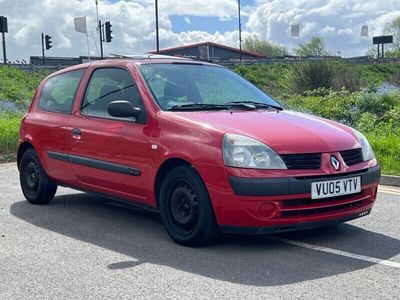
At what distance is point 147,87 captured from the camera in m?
5.69

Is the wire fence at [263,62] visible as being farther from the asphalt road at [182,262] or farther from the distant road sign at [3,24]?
the asphalt road at [182,262]

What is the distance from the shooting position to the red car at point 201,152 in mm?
4766

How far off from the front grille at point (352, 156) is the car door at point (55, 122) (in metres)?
2.92

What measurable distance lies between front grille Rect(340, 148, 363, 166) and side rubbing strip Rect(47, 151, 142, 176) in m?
1.80

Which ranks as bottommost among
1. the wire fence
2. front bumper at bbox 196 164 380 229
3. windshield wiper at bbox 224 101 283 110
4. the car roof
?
front bumper at bbox 196 164 380 229

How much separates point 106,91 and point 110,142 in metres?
0.64

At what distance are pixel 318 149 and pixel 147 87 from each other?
1747 millimetres

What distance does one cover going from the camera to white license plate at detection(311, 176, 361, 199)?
15.8 ft

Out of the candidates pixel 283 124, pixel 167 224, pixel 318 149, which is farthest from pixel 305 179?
pixel 167 224

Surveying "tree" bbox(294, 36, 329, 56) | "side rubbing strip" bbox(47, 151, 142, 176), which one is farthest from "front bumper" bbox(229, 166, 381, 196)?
"tree" bbox(294, 36, 329, 56)

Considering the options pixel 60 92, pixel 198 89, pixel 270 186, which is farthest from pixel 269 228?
pixel 60 92

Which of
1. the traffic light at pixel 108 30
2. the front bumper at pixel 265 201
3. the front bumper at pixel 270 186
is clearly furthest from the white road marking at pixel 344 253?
the traffic light at pixel 108 30

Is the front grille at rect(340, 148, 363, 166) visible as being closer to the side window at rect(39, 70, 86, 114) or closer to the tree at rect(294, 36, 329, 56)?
the side window at rect(39, 70, 86, 114)

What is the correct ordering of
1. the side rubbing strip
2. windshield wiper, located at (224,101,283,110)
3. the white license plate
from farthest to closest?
1. windshield wiper, located at (224,101,283,110)
2. the side rubbing strip
3. the white license plate
